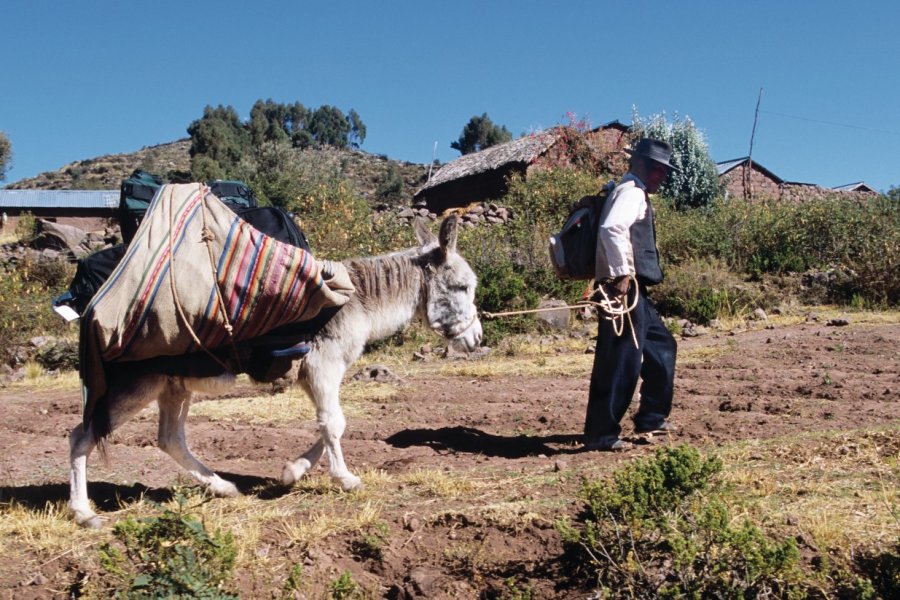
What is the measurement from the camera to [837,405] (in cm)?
721

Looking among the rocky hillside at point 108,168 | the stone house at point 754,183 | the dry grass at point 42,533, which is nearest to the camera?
the dry grass at point 42,533

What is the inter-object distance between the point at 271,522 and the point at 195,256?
5.19 feet

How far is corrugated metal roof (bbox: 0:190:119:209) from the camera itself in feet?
143

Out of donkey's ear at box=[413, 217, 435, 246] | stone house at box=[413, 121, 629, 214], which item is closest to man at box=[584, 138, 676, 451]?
donkey's ear at box=[413, 217, 435, 246]

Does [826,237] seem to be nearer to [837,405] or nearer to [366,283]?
[837,405]

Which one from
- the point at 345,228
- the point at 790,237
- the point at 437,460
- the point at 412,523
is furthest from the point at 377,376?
the point at 790,237

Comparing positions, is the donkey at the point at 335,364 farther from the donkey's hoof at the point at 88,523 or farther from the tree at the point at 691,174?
the tree at the point at 691,174

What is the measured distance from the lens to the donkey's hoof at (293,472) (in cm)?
526

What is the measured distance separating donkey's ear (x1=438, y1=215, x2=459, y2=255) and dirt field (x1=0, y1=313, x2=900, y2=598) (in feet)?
5.16

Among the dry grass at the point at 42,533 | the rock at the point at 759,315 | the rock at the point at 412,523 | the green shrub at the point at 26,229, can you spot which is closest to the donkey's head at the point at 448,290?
the rock at the point at 412,523

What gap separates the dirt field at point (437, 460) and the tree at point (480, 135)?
58.3m

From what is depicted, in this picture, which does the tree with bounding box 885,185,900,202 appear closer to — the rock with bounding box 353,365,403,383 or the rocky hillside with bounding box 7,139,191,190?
the rock with bounding box 353,365,403,383

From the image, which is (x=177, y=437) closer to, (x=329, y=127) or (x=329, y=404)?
(x=329, y=404)

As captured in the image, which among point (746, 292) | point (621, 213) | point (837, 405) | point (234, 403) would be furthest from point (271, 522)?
point (746, 292)
